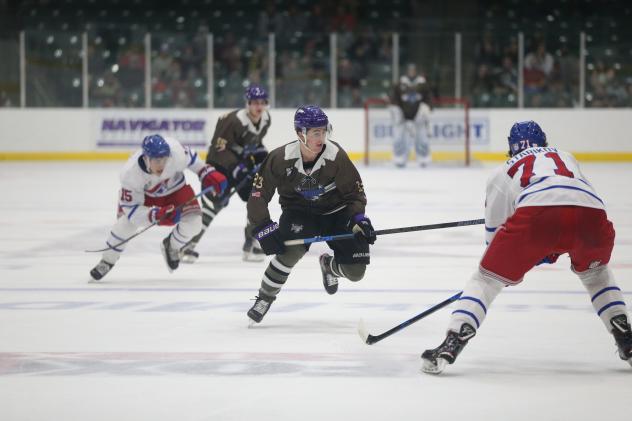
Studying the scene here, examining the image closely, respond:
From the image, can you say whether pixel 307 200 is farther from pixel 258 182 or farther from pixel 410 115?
pixel 410 115

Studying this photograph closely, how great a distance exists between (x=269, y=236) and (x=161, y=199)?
1.98m

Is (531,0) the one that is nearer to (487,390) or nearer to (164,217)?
(164,217)

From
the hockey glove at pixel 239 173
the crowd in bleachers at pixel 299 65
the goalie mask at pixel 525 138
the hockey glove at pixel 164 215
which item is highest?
the crowd in bleachers at pixel 299 65

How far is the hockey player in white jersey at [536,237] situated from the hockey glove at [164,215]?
3040mm

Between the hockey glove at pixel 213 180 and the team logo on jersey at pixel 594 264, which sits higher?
the hockey glove at pixel 213 180

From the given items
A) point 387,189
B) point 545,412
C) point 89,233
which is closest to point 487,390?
point 545,412

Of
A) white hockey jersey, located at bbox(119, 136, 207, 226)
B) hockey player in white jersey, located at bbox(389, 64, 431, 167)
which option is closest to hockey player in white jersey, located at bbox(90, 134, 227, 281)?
white hockey jersey, located at bbox(119, 136, 207, 226)

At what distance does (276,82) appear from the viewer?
1736 centimetres

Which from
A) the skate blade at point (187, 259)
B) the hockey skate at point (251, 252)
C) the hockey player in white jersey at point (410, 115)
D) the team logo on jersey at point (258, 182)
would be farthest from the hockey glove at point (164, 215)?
the hockey player in white jersey at point (410, 115)

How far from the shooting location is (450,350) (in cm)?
423

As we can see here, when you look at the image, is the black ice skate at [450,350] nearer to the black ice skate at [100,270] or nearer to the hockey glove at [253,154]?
the black ice skate at [100,270]

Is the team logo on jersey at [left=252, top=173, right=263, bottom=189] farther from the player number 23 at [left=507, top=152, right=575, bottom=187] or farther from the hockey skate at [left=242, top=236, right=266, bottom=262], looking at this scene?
the hockey skate at [left=242, top=236, right=266, bottom=262]

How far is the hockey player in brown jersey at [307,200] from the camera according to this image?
5172 millimetres

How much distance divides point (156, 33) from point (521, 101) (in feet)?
18.1
